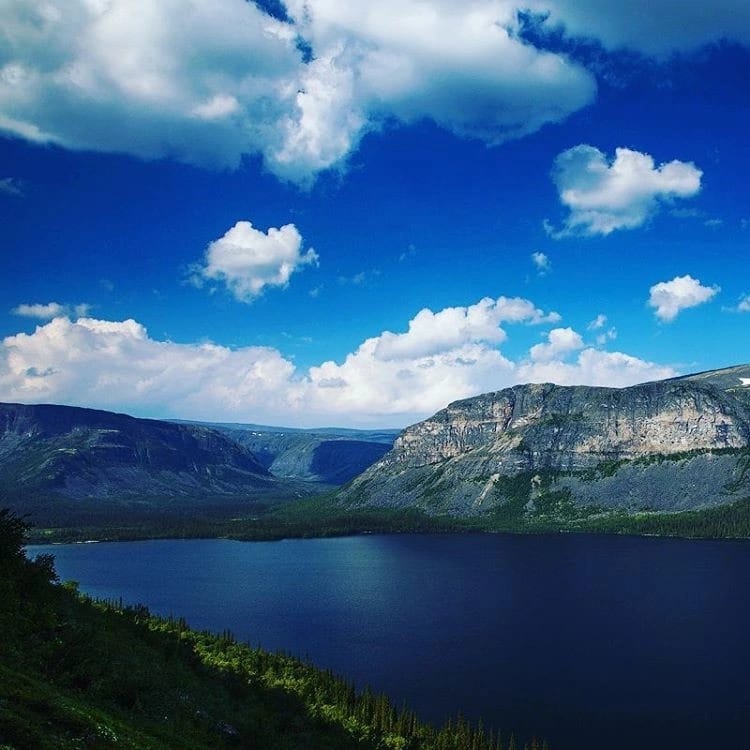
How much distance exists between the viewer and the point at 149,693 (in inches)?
1933

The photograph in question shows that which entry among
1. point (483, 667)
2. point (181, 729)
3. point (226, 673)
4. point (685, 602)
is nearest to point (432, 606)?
point (483, 667)

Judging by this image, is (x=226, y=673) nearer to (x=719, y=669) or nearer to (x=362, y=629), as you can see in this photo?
(x=362, y=629)

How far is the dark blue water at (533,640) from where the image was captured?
84.2 m

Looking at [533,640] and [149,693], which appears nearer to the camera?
[149,693]

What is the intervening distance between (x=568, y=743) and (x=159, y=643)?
49.2 meters

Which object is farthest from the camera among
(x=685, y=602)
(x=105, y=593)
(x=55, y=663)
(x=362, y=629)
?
(x=105, y=593)

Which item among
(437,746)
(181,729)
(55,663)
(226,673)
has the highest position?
(55,663)

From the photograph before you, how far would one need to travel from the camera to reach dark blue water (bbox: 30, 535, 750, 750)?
84.2 m

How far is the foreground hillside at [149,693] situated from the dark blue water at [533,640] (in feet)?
46.3

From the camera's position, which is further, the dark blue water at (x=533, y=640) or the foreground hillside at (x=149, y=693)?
the dark blue water at (x=533, y=640)

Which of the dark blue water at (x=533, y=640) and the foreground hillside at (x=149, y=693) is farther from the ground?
the foreground hillside at (x=149, y=693)

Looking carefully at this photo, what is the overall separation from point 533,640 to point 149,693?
92.6m

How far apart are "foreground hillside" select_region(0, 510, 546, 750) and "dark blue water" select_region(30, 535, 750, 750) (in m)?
14.1

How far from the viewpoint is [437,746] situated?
226 feet
